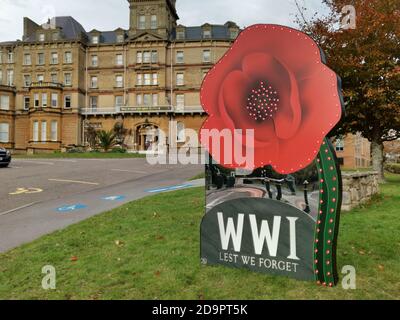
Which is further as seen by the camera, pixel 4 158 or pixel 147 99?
pixel 147 99

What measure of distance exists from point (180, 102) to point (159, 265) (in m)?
44.1

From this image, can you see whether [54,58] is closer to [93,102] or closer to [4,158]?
[93,102]

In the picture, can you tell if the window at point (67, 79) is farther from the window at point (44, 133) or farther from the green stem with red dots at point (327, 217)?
the green stem with red dots at point (327, 217)

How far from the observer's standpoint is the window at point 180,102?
4722cm

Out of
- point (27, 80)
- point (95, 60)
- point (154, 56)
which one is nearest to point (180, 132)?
point (154, 56)

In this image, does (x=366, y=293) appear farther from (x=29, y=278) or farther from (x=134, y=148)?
(x=134, y=148)

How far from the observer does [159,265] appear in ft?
15.7

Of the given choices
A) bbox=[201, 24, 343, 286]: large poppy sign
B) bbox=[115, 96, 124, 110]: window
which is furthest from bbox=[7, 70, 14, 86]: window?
bbox=[201, 24, 343, 286]: large poppy sign

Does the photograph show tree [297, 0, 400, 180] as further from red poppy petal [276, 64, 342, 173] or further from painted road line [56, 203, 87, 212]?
painted road line [56, 203, 87, 212]

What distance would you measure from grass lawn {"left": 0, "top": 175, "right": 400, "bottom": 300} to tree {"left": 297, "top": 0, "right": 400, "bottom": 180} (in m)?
7.31

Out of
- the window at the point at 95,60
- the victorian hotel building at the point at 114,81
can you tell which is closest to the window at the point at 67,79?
the victorian hotel building at the point at 114,81
